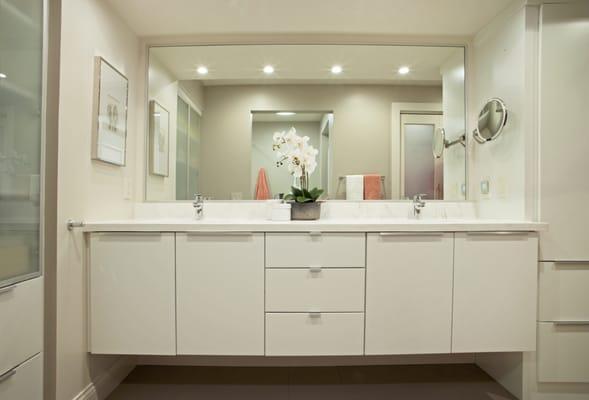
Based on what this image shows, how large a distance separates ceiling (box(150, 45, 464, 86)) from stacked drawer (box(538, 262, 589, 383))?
1.42m

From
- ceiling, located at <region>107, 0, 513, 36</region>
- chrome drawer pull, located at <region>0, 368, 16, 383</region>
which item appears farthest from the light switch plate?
chrome drawer pull, located at <region>0, 368, 16, 383</region>

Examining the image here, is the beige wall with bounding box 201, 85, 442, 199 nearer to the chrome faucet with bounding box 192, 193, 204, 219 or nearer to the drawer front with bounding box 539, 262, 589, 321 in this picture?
the chrome faucet with bounding box 192, 193, 204, 219

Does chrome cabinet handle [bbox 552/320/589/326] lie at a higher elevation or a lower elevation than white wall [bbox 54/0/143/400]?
lower

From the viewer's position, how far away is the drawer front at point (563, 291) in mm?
1570

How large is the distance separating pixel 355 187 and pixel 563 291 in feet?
3.85

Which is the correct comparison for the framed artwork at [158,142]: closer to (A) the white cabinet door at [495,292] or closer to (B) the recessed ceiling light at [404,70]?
(B) the recessed ceiling light at [404,70]

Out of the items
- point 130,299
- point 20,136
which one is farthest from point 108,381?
point 20,136

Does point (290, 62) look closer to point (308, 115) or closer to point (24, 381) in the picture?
point (308, 115)

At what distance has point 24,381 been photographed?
1167mm

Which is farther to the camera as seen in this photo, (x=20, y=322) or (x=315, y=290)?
(x=315, y=290)

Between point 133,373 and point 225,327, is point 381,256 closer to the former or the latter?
point 225,327

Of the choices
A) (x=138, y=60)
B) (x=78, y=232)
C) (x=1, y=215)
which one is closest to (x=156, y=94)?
(x=138, y=60)

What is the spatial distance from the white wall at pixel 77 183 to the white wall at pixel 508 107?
7.04 ft

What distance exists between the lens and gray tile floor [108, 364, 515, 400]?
5.42 feet
